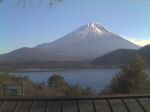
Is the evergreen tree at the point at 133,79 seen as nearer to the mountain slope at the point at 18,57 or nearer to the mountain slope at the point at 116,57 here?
the mountain slope at the point at 116,57

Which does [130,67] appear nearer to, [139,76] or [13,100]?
[139,76]

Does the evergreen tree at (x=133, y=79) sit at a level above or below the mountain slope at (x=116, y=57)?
below

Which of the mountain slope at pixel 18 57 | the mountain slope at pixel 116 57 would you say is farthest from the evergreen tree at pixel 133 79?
the mountain slope at pixel 18 57

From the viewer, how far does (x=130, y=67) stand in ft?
172

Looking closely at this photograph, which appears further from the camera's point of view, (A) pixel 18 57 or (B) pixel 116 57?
(A) pixel 18 57

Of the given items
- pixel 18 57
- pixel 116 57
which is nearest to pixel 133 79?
pixel 116 57

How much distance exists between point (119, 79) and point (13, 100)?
4743cm

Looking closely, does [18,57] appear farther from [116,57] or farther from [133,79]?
[133,79]

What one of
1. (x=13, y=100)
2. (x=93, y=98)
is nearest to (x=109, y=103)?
(x=93, y=98)

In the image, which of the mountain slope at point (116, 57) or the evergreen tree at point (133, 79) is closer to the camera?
the evergreen tree at point (133, 79)

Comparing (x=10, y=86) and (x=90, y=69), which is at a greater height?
(x=90, y=69)

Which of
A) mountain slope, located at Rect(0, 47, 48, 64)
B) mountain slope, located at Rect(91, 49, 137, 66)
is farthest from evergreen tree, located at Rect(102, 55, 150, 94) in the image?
mountain slope, located at Rect(0, 47, 48, 64)

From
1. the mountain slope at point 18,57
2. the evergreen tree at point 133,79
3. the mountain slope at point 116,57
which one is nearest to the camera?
the evergreen tree at point 133,79

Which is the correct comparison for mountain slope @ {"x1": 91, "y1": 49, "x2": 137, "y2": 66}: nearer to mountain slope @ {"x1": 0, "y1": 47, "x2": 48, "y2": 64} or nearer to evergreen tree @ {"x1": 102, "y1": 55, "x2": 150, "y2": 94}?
mountain slope @ {"x1": 0, "y1": 47, "x2": 48, "y2": 64}
